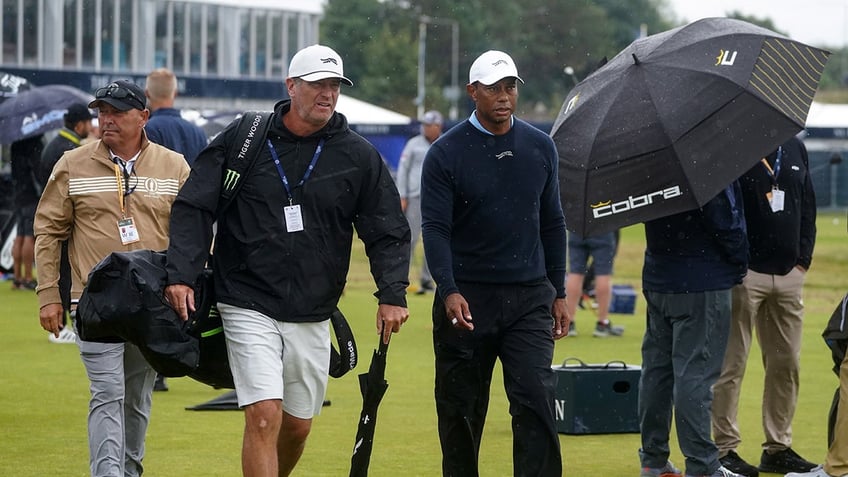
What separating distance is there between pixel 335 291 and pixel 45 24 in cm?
5167

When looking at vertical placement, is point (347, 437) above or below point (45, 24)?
below

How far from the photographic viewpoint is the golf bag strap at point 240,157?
666cm

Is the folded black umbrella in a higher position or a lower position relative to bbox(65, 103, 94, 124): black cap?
lower

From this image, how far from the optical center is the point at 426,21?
88062 mm

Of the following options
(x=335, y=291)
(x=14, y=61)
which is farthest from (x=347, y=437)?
(x=14, y=61)

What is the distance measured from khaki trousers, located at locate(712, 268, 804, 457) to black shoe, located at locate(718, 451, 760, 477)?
0.05 meters

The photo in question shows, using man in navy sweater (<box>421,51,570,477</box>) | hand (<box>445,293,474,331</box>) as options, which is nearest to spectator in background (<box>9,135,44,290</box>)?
man in navy sweater (<box>421,51,570,477</box>)

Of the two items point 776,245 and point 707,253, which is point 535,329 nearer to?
point 707,253

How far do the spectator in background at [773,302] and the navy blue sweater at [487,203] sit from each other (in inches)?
67.1

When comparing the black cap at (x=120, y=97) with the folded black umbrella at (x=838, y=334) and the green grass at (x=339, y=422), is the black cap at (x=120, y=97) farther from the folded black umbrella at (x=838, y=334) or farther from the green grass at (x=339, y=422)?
the folded black umbrella at (x=838, y=334)

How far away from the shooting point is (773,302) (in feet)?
28.6

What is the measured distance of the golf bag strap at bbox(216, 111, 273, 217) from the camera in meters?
6.66

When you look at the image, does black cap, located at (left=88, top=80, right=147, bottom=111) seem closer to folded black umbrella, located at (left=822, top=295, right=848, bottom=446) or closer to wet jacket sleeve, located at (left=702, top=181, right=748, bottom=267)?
wet jacket sleeve, located at (left=702, top=181, right=748, bottom=267)

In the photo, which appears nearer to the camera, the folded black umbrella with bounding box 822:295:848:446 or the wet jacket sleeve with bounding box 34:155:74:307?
the wet jacket sleeve with bounding box 34:155:74:307
